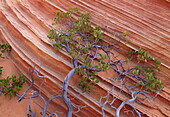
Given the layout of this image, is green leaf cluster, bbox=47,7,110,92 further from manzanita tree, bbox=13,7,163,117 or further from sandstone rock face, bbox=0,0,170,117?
sandstone rock face, bbox=0,0,170,117

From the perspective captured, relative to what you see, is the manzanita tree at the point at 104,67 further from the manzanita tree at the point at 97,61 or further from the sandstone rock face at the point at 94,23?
the sandstone rock face at the point at 94,23

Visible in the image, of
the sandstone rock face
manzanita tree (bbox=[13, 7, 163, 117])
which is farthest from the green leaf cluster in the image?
the sandstone rock face

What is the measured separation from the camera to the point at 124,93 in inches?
177

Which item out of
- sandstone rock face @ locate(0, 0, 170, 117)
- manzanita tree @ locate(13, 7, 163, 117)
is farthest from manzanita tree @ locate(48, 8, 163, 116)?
sandstone rock face @ locate(0, 0, 170, 117)

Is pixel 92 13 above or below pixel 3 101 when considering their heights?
above

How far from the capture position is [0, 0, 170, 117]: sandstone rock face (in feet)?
14.9

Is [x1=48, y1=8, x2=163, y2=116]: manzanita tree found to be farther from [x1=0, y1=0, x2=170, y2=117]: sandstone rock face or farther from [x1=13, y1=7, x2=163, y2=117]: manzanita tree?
[x1=0, y1=0, x2=170, y2=117]: sandstone rock face

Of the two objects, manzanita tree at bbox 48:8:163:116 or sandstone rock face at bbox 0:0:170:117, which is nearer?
manzanita tree at bbox 48:8:163:116

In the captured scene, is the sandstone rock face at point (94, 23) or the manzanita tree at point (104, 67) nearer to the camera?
the manzanita tree at point (104, 67)

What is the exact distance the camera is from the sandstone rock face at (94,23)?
14.9 feet

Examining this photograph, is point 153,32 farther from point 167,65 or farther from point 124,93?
point 124,93

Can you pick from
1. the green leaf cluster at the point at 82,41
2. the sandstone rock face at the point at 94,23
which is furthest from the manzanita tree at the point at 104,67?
the sandstone rock face at the point at 94,23

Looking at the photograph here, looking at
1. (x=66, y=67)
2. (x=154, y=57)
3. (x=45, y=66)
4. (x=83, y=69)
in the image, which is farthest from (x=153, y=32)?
(x=45, y=66)

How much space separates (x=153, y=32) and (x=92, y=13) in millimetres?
2031
